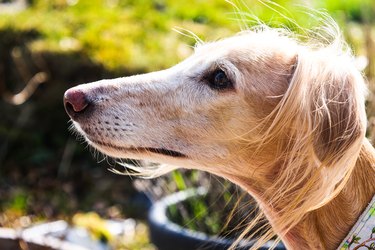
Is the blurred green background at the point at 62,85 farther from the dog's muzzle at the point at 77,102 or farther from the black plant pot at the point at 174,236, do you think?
the dog's muzzle at the point at 77,102

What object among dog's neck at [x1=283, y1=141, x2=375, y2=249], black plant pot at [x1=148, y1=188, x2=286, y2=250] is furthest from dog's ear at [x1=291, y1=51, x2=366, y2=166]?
black plant pot at [x1=148, y1=188, x2=286, y2=250]

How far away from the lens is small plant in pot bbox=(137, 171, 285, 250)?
3.89 metres

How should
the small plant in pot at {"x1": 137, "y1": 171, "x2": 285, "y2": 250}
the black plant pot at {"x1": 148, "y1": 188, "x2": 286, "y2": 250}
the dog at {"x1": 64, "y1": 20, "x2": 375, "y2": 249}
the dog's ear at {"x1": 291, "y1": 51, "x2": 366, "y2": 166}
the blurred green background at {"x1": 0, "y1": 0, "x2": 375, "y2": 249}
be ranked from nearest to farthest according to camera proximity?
the dog's ear at {"x1": 291, "y1": 51, "x2": 366, "y2": 166} → the dog at {"x1": 64, "y1": 20, "x2": 375, "y2": 249} → the black plant pot at {"x1": 148, "y1": 188, "x2": 286, "y2": 250} → the small plant in pot at {"x1": 137, "y1": 171, "x2": 285, "y2": 250} → the blurred green background at {"x1": 0, "y1": 0, "x2": 375, "y2": 249}

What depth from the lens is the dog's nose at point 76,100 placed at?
2.64 m

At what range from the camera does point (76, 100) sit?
2646 millimetres

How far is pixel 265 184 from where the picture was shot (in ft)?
9.10

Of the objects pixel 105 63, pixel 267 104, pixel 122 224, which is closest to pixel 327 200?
pixel 267 104

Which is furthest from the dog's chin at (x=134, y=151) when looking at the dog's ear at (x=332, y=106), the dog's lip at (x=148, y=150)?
the dog's ear at (x=332, y=106)

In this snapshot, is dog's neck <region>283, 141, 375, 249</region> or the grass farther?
the grass

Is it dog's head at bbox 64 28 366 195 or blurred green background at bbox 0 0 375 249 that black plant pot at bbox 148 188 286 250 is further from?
blurred green background at bbox 0 0 375 249

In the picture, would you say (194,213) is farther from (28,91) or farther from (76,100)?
(28,91)

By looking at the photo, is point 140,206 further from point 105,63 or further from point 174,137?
point 174,137

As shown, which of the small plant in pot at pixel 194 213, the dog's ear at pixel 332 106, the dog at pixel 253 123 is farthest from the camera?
the small plant in pot at pixel 194 213

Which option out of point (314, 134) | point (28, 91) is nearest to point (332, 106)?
point (314, 134)
